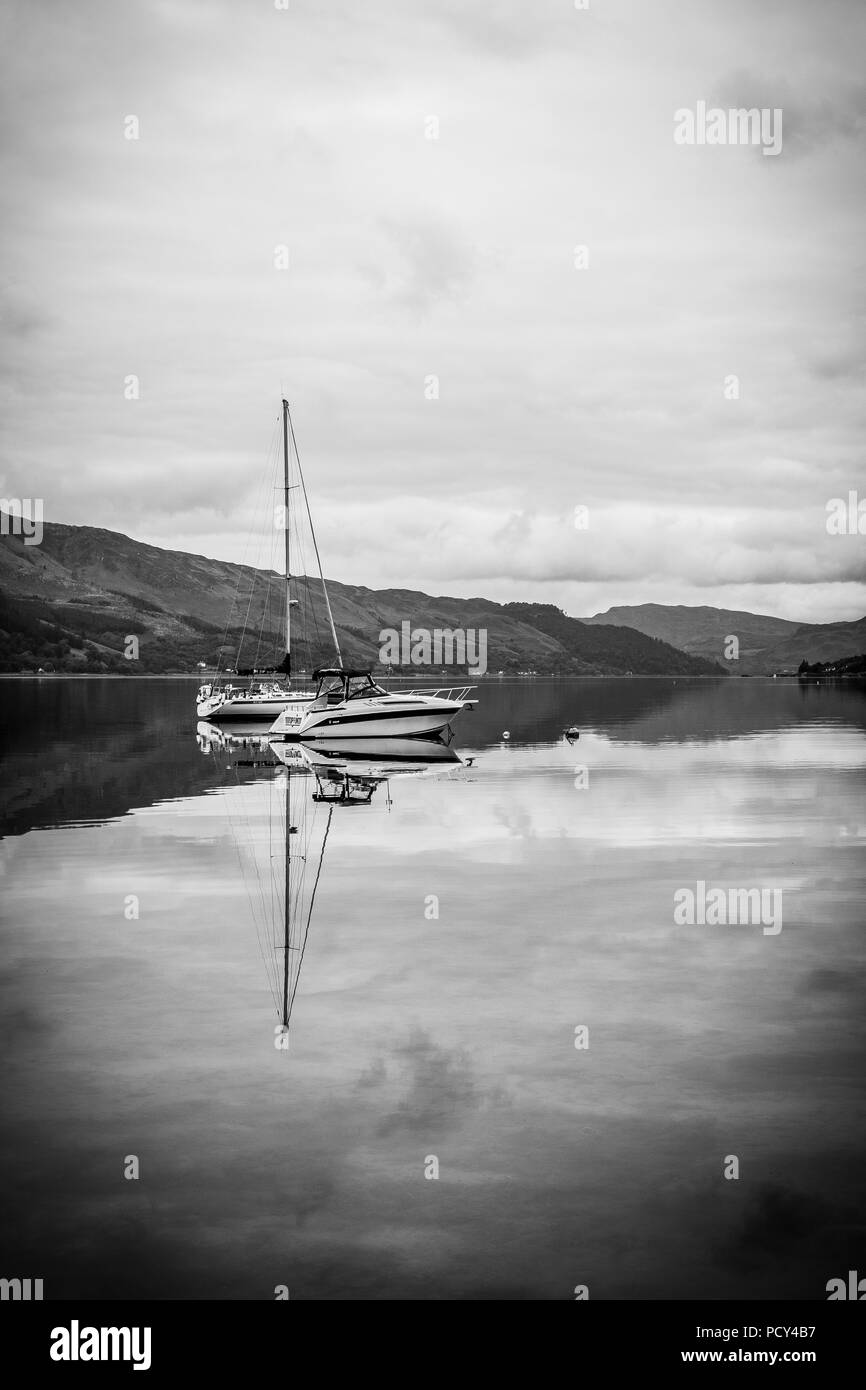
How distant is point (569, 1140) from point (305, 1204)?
2.59 meters

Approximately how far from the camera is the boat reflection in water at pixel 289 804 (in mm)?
18812

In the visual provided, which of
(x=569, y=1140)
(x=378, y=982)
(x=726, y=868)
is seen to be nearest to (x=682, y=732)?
(x=726, y=868)

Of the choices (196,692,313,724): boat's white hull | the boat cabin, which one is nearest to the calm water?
the boat cabin

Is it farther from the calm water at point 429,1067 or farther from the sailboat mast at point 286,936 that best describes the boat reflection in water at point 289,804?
the calm water at point 429,1067

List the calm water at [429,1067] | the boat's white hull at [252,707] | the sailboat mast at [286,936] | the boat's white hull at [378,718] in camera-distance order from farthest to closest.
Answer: the boat's white hull at [252,707] < the boat's white hull at [378,718] < the sailboat mast at [286,936] < the calm water at [429,1067]

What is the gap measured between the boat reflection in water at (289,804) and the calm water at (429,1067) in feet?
0.55

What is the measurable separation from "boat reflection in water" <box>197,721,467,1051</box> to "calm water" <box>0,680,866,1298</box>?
169 millimetres

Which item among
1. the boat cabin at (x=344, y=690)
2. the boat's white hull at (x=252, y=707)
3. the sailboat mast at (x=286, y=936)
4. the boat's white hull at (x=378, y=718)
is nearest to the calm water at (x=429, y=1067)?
the sailboat mast at (x=286, y=936)

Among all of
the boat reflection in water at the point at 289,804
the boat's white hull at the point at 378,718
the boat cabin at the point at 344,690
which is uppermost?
the boat cabin at the point at 344,690

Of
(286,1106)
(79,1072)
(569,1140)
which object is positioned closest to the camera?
(569,1140)

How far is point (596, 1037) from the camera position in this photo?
552 inches

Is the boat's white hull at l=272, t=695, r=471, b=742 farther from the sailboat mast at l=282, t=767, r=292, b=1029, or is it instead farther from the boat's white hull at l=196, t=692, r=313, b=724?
the sailboat mast at l=282, t=767, r=292, b=1029

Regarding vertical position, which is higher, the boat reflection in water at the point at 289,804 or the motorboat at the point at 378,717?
the motorboat at the point at 378,717
